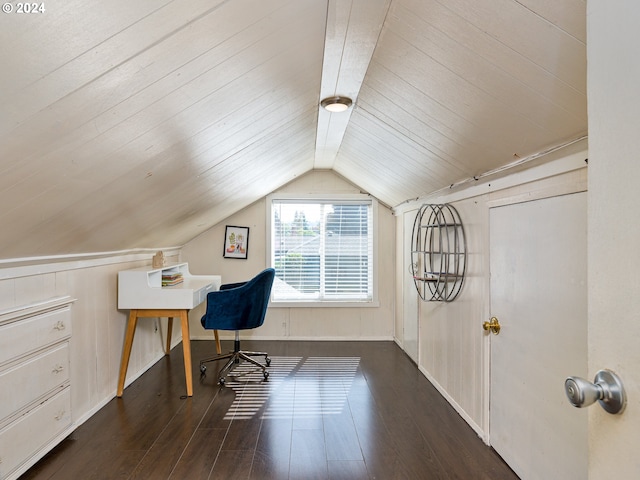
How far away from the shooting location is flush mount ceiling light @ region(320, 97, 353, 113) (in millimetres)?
2383

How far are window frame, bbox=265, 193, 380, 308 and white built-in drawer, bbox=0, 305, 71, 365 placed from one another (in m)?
2.67

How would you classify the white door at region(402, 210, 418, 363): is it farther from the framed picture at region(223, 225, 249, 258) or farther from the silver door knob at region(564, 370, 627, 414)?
the silver door knob at region(564, 370, 627, 414)

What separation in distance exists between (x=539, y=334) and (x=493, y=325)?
17.0 inches

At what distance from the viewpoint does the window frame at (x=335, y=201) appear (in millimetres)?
4793

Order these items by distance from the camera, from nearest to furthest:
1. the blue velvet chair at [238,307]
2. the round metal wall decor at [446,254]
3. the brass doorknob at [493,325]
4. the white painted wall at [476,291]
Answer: the white painted wall at [476,291]
the brass doorknob at [493,325]
the round metal wall decor at [446,254]
the blue velvet chair at [238,307]

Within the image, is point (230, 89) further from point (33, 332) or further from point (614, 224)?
point (33, 332)

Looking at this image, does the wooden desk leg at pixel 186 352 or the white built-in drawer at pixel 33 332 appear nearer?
the white built-in drawer at pixel 33 332

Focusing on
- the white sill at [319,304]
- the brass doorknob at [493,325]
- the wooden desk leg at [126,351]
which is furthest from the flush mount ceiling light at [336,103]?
the white sill at [319,304]

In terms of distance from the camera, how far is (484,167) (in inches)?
87.6

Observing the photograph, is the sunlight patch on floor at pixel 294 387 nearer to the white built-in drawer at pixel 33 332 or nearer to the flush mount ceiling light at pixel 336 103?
the white built-in drawer at pixel 33 332

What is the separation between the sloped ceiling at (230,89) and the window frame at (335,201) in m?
2.13

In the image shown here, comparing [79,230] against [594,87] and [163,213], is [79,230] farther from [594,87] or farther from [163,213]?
[594,87]

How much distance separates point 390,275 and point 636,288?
4.33 m

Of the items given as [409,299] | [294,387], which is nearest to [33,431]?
[294,387]
